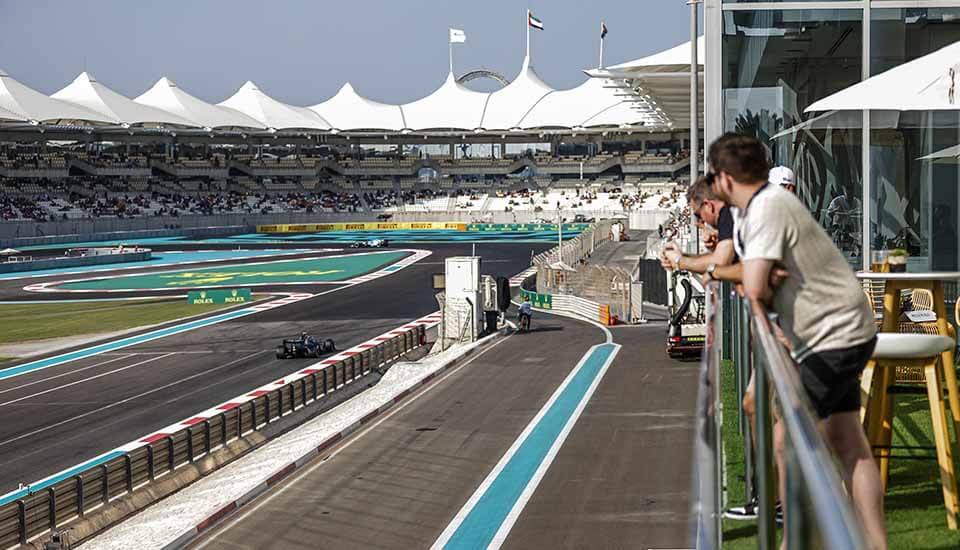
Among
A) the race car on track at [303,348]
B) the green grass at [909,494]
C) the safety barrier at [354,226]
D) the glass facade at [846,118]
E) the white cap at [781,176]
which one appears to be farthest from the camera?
the safety barrier at [354,226]

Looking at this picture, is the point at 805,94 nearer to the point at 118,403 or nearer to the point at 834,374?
the point at 834,374

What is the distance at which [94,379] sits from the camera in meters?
30.0

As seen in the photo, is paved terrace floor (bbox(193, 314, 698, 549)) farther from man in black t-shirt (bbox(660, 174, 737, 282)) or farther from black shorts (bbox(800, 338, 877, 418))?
black shorts (bbox(800, 338, 877, 418))

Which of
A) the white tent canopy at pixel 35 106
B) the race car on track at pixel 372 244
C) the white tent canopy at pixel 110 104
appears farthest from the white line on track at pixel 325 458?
the white tent canopy at pixel 110 104

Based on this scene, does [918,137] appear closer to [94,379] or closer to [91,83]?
[94,379]

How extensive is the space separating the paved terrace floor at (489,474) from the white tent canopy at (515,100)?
110344mm

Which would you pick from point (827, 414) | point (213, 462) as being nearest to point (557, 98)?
point (213, 462)

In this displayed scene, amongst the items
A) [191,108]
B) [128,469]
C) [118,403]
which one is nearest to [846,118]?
[128,469]

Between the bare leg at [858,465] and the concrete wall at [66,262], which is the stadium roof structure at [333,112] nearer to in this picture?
the concrete wall at [66,262]

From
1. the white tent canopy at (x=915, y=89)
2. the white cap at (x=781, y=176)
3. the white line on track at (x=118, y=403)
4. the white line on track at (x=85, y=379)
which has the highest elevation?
the white tent canopy at (x=915, y=89)

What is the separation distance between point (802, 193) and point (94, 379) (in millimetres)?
20414

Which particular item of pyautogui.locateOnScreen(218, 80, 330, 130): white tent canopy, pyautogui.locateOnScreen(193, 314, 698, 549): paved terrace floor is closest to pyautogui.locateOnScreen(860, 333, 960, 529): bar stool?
pyautogui.locateOnScreen(193, 314, 698, 549): paved terrace floor

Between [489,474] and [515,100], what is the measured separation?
122m

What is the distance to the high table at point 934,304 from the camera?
6.14 meters
